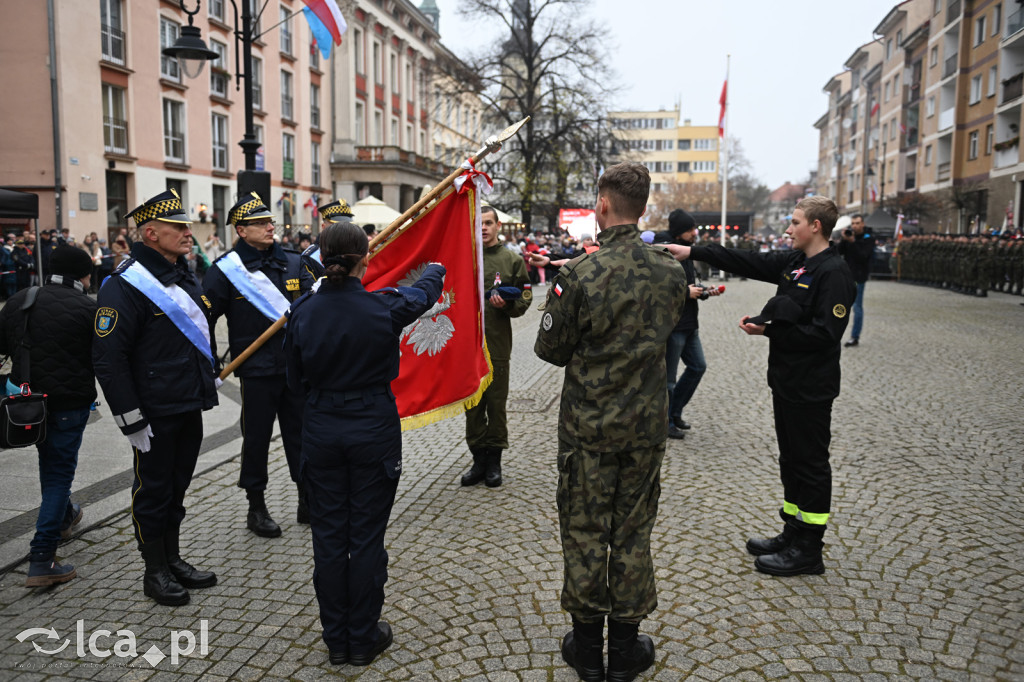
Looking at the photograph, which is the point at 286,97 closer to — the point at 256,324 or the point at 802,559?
the point at 256,324

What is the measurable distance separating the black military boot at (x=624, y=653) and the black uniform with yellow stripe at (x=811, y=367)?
1557mm

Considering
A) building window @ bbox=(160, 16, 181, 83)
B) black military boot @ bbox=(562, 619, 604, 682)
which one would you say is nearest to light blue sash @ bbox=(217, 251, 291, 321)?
black military boot @ bbox=(562, 619, 604, 682)

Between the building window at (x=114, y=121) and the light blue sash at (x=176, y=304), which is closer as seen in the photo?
the light blue sash at (x=176, y=304)

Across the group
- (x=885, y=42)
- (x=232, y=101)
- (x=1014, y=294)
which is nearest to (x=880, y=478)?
(x=1014, y=294)

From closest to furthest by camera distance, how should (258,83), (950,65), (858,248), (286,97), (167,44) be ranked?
1. (858,248)
2. (167,44)
3. (258,83)
4. (286,97)
5. (950,65)

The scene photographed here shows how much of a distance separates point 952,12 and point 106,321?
167ft

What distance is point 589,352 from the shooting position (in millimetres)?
3369

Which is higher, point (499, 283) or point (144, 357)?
point (499, 283)

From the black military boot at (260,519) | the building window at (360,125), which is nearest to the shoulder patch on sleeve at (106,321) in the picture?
the black military boot at (260,519)

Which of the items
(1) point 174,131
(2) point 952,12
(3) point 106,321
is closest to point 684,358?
(3) point 106,321

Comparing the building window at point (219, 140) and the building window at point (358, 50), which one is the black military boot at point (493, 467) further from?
the building window at point (358, 50)

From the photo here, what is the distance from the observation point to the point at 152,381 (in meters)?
4.15

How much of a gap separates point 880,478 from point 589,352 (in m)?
3.92

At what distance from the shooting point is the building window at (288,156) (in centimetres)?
3919
